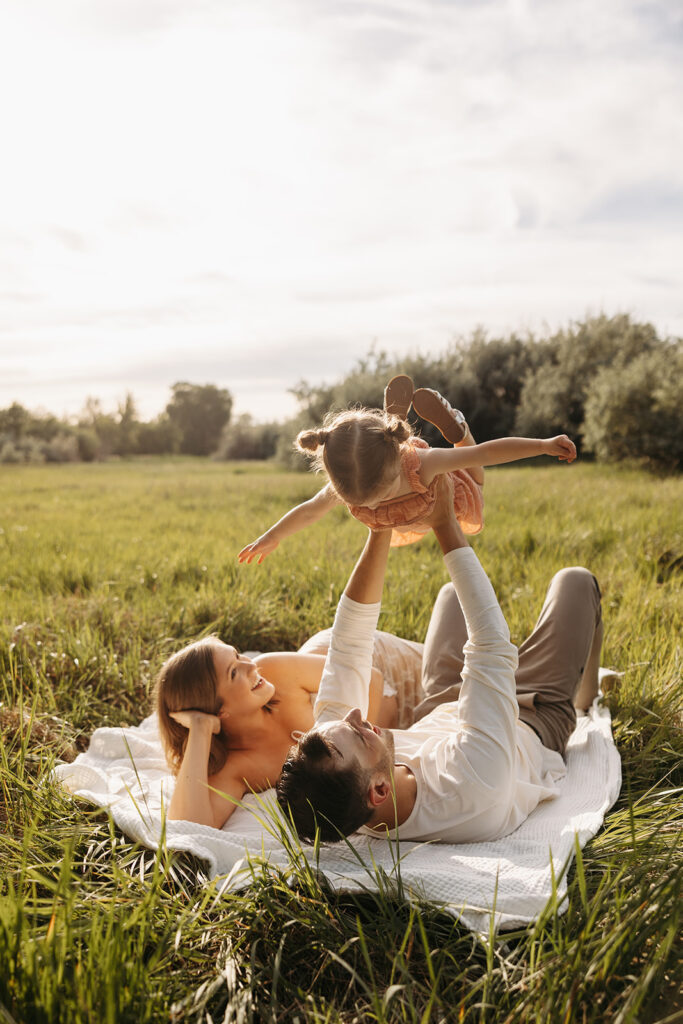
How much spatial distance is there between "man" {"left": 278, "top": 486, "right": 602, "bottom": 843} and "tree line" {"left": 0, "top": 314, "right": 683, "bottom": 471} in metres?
4.07

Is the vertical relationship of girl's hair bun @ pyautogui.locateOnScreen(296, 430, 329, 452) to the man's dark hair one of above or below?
above

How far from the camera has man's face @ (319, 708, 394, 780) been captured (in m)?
2.00

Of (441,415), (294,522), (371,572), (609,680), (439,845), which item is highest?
(441,415)

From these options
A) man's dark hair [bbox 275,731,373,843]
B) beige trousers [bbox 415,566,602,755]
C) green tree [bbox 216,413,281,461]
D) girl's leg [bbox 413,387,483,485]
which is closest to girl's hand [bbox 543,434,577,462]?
girl's leg [bbox 413,387,483,485]

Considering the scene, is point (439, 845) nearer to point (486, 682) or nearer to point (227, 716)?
point (486, 682)

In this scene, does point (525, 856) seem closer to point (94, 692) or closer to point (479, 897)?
point (479, 897)

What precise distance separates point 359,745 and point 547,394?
57.6ft

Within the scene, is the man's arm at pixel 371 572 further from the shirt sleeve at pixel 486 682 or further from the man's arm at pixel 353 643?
the shirt sleeve at pixel 486 682

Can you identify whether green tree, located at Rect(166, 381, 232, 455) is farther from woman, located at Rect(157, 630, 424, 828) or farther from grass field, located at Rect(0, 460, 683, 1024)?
woman, located at Rect(157, 630, 424, 828)

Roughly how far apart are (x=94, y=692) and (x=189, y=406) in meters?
47.0

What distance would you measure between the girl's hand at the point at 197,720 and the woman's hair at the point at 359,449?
1.20 metres

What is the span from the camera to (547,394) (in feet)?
59.9

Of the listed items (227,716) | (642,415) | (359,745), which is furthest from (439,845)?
(642,415)

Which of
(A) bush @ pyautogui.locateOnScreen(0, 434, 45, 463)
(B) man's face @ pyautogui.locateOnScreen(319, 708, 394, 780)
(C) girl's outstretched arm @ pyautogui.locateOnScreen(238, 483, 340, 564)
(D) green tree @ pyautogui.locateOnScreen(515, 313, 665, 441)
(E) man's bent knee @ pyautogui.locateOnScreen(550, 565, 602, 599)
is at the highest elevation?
(D) green tree @ pyautogui.locateOnScreen(515, 313, 665, 441)
